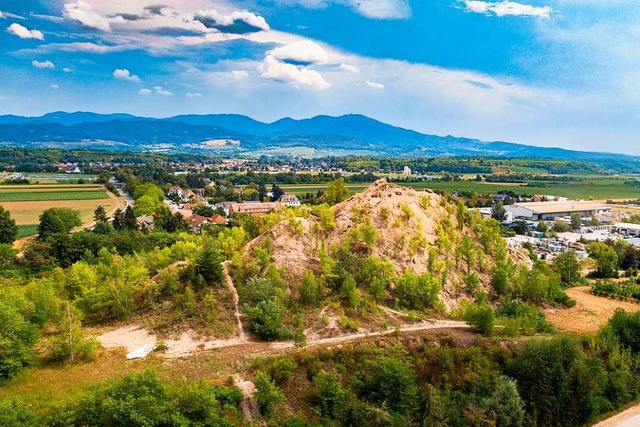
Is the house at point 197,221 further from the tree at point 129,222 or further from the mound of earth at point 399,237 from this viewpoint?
the mound of earth at point 399,237

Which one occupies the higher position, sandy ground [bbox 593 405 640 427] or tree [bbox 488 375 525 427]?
tree [bbox 488 375 525 427]

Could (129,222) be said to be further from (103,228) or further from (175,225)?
(175,225)

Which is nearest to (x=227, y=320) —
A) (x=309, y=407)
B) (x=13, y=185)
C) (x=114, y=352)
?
(x=114, y=352)

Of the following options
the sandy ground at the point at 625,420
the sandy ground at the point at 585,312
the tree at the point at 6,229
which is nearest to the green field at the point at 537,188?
the tree at the point at 6,229

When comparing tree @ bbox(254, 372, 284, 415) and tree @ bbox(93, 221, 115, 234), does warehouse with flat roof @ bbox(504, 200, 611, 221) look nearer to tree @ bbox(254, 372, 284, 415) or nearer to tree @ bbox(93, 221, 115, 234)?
tree @ bbox(93, 221, 115, 234)

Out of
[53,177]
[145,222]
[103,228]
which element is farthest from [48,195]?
[103,228]

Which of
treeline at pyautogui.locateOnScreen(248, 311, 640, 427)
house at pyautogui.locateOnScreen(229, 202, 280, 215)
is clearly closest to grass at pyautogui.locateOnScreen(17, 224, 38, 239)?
house at pyautogui.locateOnScreen(229, 202, 280, 215)
